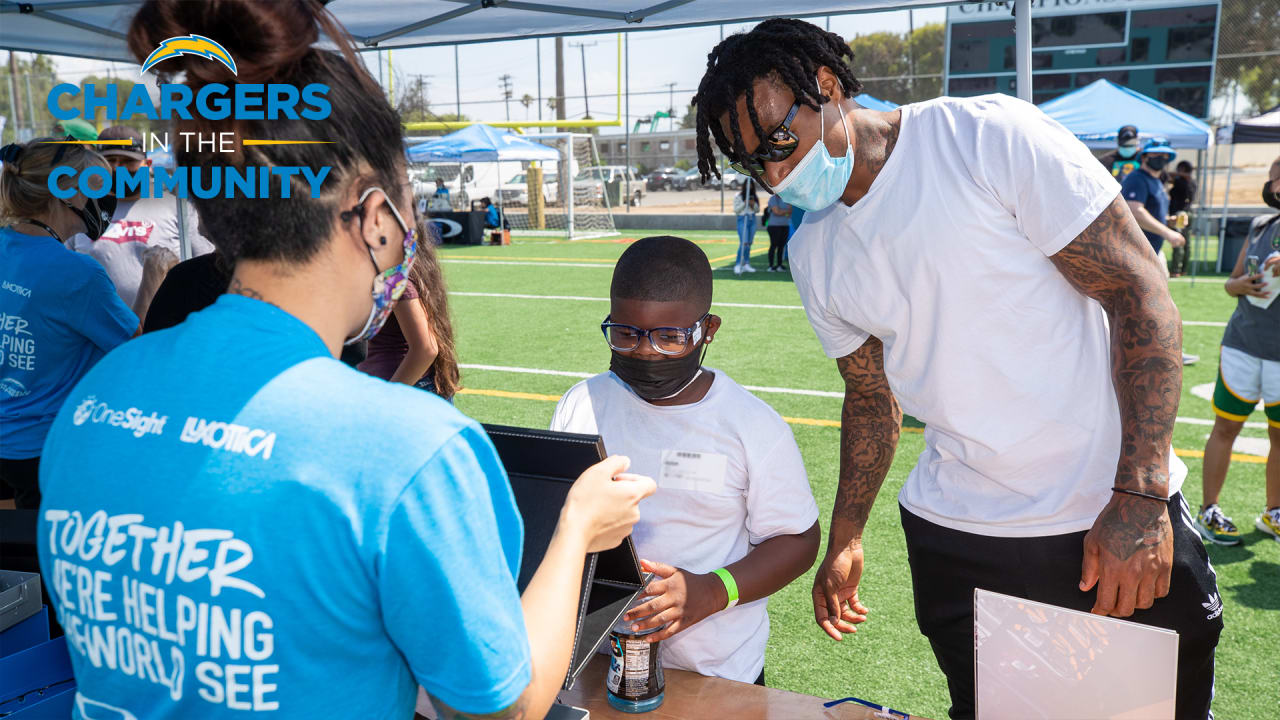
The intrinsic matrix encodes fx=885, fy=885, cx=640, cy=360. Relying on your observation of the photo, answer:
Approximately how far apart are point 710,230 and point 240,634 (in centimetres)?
2527

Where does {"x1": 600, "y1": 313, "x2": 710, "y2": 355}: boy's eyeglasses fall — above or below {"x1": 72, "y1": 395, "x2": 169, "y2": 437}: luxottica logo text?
below

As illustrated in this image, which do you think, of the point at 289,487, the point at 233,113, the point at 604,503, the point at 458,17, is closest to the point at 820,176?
the point at 604,503

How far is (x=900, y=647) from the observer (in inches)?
142

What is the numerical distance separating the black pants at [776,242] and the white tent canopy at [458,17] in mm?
12225

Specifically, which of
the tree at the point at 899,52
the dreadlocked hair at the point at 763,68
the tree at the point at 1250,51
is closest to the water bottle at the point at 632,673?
the dreadlocked hair at the point at 763,68

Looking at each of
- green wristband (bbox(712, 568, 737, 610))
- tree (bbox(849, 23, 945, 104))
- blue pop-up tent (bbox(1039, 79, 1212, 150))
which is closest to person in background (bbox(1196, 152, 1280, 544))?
green wristband (bbox(712, 568, 737, 610))

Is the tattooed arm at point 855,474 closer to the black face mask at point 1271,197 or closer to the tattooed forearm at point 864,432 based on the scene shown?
the tattooed forearm at point 864,432

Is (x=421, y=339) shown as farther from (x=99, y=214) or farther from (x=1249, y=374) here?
(x=1249, y=374)

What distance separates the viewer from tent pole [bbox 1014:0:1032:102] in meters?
2.85

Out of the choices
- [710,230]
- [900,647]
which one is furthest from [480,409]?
[710,230]

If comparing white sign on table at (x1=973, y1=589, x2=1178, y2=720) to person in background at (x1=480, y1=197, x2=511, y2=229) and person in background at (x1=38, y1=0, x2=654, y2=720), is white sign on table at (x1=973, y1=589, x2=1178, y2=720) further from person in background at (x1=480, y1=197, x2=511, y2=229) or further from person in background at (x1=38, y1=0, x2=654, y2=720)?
person in background at (x1=480, y1=197, x2=511, y2=229)

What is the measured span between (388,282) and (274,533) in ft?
1.17

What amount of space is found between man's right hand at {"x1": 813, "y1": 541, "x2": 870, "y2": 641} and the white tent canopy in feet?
6.58

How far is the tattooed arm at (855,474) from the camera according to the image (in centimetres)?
238
